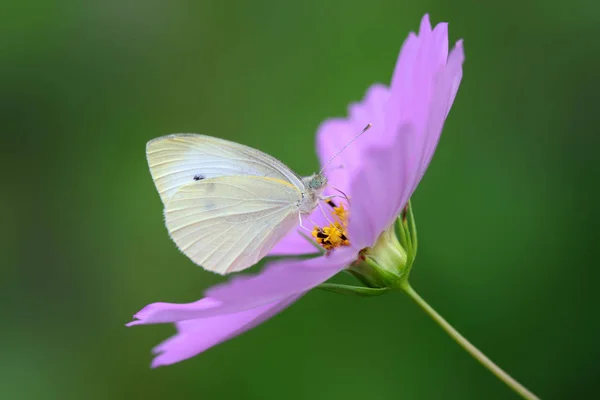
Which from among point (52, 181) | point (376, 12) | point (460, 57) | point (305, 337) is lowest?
point (305, 337)

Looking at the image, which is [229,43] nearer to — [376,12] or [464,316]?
[376,12]

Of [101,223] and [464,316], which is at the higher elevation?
[101,223]

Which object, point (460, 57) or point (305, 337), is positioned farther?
point (305, 337)

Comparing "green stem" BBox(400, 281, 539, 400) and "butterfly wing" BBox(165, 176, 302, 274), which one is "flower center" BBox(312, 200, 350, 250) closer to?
"butterfly wing" BBox(165, 176, 302, 274)

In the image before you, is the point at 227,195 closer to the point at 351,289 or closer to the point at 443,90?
the point at 351,289

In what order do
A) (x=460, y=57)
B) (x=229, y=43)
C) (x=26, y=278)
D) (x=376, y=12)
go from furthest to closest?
1. (x=229, y=43)
2. (x=26, y=278)
3. (x=376, y=12)
4. (x=460, y=57)

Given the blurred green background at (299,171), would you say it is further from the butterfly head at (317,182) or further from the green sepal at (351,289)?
the green sepal at (351,289)

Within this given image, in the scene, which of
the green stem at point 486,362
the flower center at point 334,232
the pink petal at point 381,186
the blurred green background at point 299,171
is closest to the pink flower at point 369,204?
the pink petal at point 381,186

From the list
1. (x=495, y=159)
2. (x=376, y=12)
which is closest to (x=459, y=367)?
(x=495, y=159)
